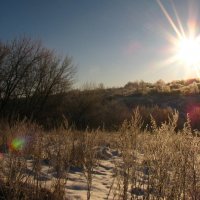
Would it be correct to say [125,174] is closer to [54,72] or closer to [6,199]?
[6,199]

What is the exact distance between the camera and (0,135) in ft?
32.5

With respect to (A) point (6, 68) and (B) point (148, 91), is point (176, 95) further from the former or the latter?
(A) point (6, 68)

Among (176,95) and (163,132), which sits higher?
(176,95)

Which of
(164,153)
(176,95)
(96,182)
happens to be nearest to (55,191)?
(164,153)

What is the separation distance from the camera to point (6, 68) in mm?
22875

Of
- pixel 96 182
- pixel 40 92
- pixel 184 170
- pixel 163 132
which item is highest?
pixel 40 92

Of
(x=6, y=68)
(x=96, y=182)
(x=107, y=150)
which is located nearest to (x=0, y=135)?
(x=107, y=150)

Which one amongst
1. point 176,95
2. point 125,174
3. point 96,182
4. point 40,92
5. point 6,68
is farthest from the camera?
point 176,95

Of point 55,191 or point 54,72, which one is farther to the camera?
point 54,72

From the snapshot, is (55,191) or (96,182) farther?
(96,182)

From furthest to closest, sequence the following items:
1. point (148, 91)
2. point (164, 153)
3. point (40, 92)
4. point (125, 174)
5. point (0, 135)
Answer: point (148, 91) < point (40, 92) < point (0, 135) < point (125, 174) < point (164, 153)

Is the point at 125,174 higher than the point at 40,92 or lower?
lower

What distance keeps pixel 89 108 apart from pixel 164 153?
70.5 ft

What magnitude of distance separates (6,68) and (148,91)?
1639 cm
